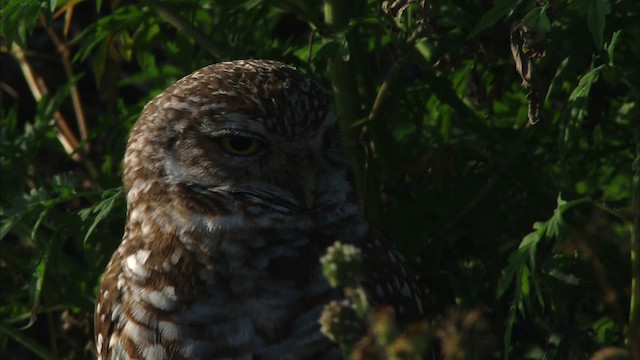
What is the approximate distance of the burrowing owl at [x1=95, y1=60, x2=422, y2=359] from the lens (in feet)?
9.41

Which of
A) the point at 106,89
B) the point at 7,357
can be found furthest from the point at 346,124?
the point at 7,357

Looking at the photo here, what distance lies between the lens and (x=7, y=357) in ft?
17.0

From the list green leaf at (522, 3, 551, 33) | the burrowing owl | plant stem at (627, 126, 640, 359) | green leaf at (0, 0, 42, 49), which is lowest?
plant stem at (627, 126, 640, 359)

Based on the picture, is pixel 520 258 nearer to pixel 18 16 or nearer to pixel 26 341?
pixel 18 16

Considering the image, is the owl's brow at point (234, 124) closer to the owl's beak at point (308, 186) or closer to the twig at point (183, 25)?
the owl's beak at point (308, 186)

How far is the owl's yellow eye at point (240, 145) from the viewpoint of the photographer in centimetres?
293

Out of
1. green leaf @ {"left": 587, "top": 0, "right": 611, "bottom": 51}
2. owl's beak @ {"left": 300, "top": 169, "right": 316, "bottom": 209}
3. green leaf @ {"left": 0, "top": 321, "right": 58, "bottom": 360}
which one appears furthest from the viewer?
green leaf @ {"left": 0, "top": 321, "right": 58, "bottom": 360}

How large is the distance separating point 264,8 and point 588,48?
1041mm

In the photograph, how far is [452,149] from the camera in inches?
137

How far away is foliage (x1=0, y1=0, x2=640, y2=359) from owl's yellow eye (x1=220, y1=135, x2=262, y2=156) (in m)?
0.35

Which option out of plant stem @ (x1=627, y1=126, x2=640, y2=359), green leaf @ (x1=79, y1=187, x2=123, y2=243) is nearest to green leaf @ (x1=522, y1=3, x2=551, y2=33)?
plant stem @ (x1=627, y1=126, x2=640, y2=359)

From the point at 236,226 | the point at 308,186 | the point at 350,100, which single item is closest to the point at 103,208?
the point at 236,226

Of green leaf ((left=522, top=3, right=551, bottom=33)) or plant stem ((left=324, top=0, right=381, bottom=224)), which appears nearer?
green leaf ((left=522, top=3, right=551, bottom=33))

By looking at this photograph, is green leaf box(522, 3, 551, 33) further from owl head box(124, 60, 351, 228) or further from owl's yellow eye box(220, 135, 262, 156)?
owl's yellow eye box(220, 135, 262, 156)
